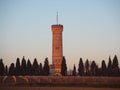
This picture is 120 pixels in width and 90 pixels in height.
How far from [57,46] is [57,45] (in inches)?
10.4

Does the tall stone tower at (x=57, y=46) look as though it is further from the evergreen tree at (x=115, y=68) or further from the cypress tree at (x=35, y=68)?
the evergreen tree at (x=115, y=68)

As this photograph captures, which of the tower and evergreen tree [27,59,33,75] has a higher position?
the tower

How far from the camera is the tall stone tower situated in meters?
87.7

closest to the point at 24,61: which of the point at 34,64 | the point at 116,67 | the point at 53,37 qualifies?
the point at 34,64

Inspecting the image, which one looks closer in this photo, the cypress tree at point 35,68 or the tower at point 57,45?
the cypress tree at point 35,68

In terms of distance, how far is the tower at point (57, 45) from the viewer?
87.7 metres

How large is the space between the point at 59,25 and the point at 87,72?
2020cm

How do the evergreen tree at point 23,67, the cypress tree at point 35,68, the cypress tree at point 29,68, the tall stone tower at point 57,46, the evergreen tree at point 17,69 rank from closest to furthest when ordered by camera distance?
the evergreen tree at point 17,69 → the evergreen tree at point 23,67 → the cypress tree at point 29,68 → the cypress tree at point 35,68 → the tall stone tower at point 57,46

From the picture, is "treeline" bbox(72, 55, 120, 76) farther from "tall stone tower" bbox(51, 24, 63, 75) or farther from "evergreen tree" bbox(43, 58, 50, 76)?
"tall stone tower" bbox(51, 24, 63, 75)

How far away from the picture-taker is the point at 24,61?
6644 centimetres

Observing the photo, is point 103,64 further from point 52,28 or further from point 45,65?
point 52,28

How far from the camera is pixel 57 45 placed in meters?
88.9

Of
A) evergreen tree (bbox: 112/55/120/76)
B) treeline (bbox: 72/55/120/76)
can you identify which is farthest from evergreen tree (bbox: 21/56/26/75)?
evergreen tree (bbox: 112/55/120/76)

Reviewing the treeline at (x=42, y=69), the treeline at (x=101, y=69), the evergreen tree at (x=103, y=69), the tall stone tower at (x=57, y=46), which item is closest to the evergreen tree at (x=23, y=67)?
the treeline at (x=42, y=69)
